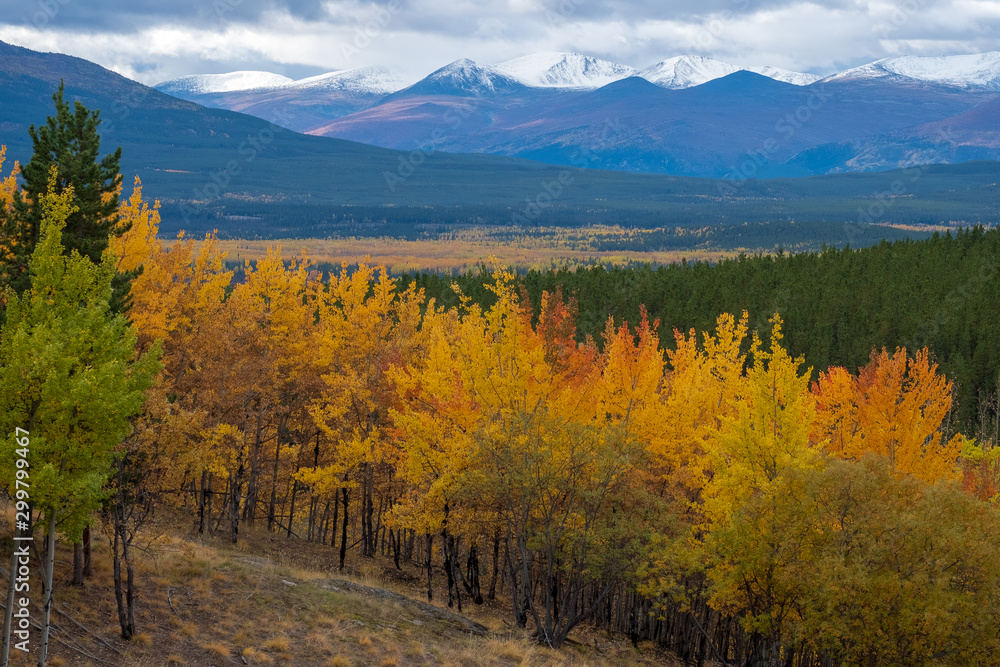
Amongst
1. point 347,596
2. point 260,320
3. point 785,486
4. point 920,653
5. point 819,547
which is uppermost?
point 260,320

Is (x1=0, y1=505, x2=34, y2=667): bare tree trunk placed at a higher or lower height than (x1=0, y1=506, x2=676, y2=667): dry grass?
higher

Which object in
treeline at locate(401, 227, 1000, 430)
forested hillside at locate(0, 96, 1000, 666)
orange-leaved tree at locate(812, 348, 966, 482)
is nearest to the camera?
forested hillside at locate(0, 96, 1000, 666)

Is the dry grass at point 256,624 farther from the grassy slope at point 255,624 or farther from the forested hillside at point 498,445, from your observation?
the forested hillside at point 498,445

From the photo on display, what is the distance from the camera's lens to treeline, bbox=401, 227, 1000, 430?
8862 centimetres

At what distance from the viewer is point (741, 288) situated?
11119cm

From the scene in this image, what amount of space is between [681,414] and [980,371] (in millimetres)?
67308

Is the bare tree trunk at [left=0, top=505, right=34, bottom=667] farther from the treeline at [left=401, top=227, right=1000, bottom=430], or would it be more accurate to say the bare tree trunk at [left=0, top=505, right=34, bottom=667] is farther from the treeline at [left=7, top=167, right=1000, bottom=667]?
the treeline at [left=401, top=227, right=1000, bottom=430]

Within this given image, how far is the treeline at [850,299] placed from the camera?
88625 millimetres

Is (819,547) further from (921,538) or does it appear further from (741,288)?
(741,288)

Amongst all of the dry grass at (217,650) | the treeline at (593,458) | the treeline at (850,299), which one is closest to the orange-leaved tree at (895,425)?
the treeline at (593,458)

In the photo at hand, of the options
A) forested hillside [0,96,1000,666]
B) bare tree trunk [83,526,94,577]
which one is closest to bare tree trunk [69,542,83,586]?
forested hillside [0,96,1000,666]

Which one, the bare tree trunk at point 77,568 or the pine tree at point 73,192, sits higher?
the pine tree at point 73,192

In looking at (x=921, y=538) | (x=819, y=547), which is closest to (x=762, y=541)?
(x=819, y=547)

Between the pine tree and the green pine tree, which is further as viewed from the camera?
the pine tree
